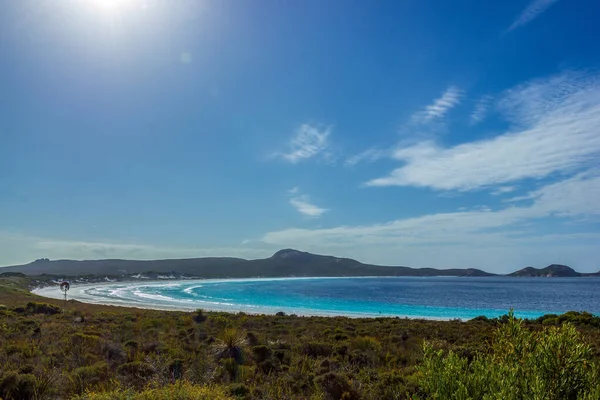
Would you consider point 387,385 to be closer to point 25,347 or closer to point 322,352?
point 322,352

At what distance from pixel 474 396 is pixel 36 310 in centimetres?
3456

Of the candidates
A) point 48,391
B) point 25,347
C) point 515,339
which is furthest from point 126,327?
point 515,339

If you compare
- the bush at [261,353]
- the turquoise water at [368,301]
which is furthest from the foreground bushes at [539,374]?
the turquoise water at [368,301]

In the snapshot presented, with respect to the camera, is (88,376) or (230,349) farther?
(230,349)

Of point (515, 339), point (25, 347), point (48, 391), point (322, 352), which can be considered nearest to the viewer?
point (515, 339)

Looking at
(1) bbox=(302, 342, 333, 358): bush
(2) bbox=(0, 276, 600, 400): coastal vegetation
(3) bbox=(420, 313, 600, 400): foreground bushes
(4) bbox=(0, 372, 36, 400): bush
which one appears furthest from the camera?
(1) bbox=(302, 342, 333, 358): bush

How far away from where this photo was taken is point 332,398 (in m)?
8.74

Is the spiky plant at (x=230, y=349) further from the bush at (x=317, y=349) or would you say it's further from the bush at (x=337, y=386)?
the bush at (x=337, y=386)

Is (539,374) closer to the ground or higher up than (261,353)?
higher up

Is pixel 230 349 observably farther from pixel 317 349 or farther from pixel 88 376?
pixel 88 376

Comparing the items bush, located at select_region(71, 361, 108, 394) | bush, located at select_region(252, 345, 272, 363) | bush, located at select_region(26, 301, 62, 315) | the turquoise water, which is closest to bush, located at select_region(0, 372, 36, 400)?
bush, located at select_region(71, 361, 108, 394)

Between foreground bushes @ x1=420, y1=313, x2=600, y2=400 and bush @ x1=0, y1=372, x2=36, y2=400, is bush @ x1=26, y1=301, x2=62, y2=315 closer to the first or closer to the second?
bush @ x1=0, y1=372, x2=36, y2=400

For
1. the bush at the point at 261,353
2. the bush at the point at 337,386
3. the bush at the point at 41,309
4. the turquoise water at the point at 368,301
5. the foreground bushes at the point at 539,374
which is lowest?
the turquoise water at the point at 368,301

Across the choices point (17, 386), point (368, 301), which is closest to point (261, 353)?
point (17, 386)
